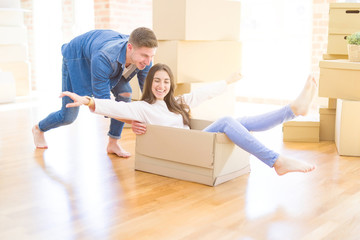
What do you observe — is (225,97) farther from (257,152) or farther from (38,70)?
(38,70)

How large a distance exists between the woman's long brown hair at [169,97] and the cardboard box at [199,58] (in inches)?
29.8

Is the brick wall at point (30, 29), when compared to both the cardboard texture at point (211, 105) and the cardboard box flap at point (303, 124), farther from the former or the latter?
the cardboard box flap at point (303, 124)

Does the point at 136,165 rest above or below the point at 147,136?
below

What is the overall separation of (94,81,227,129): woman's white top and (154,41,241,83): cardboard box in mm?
689

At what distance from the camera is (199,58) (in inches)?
134

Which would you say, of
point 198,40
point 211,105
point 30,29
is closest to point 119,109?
point 198,40

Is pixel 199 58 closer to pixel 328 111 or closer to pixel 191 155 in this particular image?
pixel 328 111

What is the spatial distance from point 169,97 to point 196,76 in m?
0.97

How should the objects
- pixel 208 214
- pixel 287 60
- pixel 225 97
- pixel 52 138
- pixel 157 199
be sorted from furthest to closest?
pixel 287 60, pixel 225 97, pixel 52 138, pixel 157 199, pixel 208 214

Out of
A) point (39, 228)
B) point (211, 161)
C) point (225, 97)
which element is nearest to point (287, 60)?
point (225, 97)

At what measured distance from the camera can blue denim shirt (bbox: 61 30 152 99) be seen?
2.38m

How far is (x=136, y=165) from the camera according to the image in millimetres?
2465

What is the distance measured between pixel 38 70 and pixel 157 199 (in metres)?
4.63

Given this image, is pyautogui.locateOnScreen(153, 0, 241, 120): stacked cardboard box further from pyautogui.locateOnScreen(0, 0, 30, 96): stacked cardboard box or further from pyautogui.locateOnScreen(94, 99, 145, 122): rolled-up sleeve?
pyautogui.locateOnScreen(0, 0, 30, 96): stacked cardboard box
